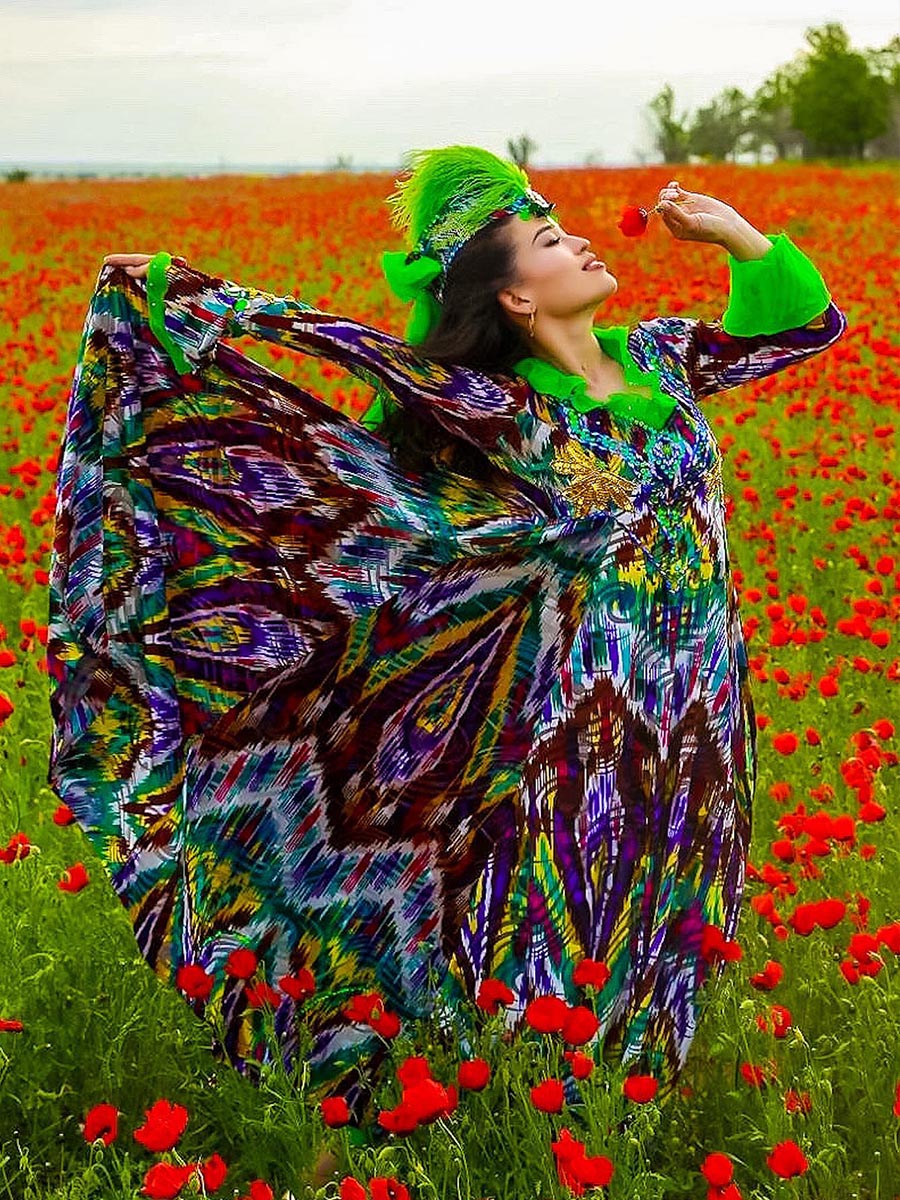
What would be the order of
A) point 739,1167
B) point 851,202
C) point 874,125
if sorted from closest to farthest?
point 739,1167, point 851,202, point 874,125

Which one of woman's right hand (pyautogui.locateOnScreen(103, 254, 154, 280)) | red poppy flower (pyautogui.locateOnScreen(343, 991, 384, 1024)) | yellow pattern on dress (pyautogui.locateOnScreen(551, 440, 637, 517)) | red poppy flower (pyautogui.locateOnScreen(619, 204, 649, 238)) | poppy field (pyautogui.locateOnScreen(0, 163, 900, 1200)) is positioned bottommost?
poppy field (pyautogui.locateOnScreen(0, 163, 900, 1200))

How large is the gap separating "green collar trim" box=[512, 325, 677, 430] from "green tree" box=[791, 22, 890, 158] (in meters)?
52.0

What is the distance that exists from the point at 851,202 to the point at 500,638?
15.0 meters

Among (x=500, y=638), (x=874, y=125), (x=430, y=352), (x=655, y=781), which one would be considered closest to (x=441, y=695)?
(x=500, y=638)

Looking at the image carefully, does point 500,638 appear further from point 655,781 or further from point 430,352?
point 430,352

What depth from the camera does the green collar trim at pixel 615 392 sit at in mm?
2955

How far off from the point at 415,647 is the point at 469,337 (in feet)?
2.00

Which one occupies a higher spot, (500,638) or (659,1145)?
(500,638)

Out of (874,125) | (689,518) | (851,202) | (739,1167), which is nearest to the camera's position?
(739,1167)

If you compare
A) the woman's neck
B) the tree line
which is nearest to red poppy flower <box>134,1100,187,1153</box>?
the woman's neck

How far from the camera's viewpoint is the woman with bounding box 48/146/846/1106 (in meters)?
2.85

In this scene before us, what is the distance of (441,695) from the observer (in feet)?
9.57

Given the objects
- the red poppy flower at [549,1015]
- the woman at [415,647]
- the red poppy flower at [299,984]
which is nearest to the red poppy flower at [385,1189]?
the red poppy flower at [549,1015]

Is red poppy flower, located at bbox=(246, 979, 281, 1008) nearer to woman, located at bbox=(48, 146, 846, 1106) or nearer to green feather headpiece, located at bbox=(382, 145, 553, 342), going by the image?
woman, located at bbox=(48, 146, 846, 1106)
